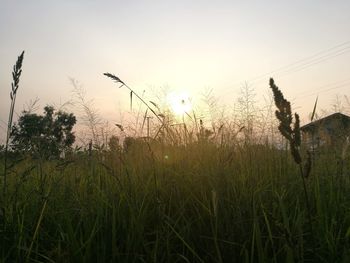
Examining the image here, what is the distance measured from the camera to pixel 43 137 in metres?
3.09

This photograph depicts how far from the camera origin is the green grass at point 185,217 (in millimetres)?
1858

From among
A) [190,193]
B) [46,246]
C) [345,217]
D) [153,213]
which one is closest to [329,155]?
[345,217]

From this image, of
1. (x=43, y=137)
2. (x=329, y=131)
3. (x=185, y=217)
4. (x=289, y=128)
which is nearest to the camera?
(x=289, y=128)

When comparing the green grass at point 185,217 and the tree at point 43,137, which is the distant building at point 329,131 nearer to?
the green grass at point 185,217

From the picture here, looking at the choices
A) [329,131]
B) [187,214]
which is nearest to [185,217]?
[187,214]

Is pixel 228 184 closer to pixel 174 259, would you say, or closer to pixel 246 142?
pixel 174 259

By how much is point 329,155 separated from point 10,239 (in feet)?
11.2

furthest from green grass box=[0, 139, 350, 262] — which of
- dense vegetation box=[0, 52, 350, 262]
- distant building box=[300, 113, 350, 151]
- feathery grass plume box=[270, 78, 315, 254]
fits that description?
distant building box=[300, 113, 350, 151]

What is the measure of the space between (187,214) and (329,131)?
3.63 meters

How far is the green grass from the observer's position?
1.86 meters

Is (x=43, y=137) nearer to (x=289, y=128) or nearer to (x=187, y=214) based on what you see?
(x=187, y=214)

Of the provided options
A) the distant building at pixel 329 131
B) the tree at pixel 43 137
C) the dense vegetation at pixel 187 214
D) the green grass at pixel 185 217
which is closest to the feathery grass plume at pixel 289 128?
the dense vegetation at pixel 187 214

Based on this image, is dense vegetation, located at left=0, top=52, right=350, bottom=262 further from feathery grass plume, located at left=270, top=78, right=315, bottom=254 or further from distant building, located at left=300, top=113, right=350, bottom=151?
distant building, located at left=300, top=113, right=350, bottom=151

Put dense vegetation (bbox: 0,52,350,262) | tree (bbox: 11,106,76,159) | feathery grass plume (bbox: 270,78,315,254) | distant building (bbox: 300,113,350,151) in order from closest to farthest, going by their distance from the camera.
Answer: feathery grass plume (bbox: 270,78,315,254), dense vegetation (bbox: 0,52,350,262), tree (bbox: 11,106,76,159), distant building (bbox: 300,113,350,151)
